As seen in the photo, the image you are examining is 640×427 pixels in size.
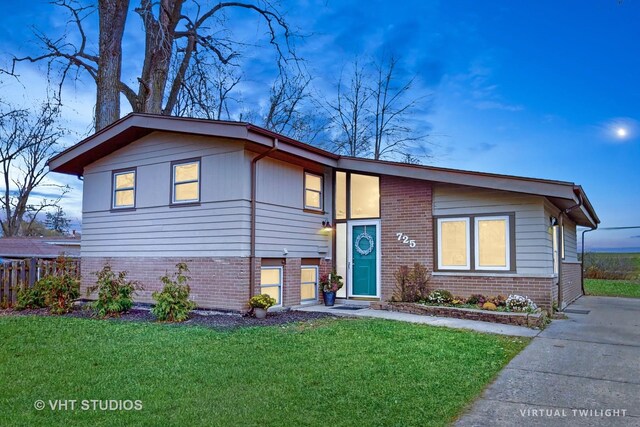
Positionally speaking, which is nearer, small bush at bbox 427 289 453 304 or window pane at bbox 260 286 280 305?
window pane at bbox 260 286 280 305

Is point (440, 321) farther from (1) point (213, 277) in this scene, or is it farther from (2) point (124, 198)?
(2) point (124, 198)

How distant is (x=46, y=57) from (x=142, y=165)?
26.7 feet

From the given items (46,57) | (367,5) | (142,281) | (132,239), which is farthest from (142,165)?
(367,5)

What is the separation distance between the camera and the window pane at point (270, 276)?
405 inches

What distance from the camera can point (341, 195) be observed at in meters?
12.5

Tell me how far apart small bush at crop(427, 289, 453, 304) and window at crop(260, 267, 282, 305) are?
343 cm

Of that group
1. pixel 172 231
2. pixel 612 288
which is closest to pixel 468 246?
pixel 172 231

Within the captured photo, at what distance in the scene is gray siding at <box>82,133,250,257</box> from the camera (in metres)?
9.80

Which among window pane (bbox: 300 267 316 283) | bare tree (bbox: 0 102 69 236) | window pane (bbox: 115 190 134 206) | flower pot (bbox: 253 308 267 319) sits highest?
bare tree (bbox: 0 102 69 236)

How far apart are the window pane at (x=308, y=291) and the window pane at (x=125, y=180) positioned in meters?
4.98

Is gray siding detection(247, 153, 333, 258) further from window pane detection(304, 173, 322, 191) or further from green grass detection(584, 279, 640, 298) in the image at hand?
green grass detection(584, 279, 640, 298)

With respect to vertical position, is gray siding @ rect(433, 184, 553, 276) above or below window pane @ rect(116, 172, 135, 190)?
below

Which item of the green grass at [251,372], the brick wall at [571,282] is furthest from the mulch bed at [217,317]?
the brick wall at [571,282]

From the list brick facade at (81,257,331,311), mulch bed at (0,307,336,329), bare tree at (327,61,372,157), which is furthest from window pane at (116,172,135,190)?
bare tree at (327,61,372,157)
